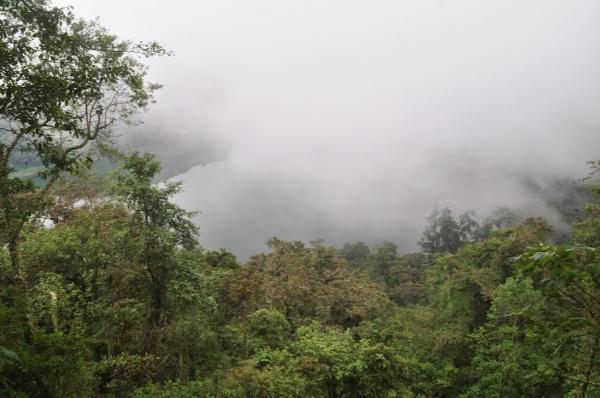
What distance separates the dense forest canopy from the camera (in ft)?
17.1

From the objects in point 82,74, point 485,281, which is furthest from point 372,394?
point 485,281

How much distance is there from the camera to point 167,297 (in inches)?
518

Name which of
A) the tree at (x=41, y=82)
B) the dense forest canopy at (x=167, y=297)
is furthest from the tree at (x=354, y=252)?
the tree at (x=41, y=82)

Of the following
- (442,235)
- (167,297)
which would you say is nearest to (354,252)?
(442,235)

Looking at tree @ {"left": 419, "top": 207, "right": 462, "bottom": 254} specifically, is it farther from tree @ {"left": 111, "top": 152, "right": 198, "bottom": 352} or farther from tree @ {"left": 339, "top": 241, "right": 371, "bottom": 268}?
tree @ {"left": 111, "top": 152, "right": 198, "bottom": 352}

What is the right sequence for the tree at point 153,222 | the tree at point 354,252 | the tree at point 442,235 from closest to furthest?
the tree at point 153,222 → the tree at point 442,235 → the tree at point 354,252

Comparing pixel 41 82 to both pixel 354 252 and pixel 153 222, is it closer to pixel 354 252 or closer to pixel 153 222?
pixel 153 222

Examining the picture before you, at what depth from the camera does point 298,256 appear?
90.3 ft

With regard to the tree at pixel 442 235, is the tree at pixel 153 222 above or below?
below

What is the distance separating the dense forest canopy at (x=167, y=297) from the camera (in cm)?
522

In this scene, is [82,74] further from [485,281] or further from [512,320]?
[485,281]

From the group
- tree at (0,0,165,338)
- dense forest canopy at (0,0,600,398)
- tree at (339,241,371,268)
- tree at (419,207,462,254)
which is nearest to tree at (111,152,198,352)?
dense forest canopy at (0,0,600,398)

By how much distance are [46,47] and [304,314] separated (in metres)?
19.4

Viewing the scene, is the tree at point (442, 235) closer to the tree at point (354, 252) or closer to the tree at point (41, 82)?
the tree at point (354, 252)
